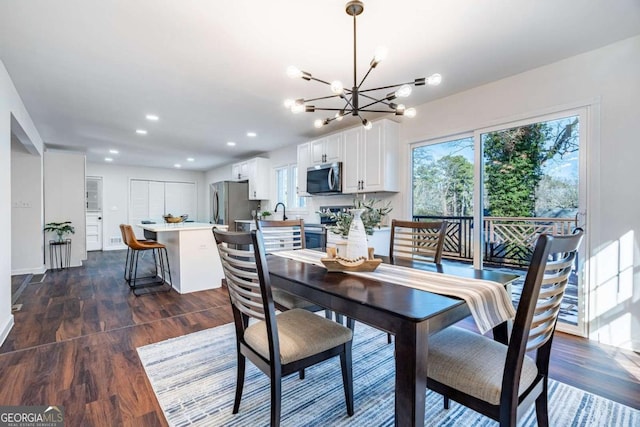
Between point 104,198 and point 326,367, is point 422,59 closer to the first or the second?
point 326,367

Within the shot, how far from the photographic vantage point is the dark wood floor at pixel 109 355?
5.41 feet

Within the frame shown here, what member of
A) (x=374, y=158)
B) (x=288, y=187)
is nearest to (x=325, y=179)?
(x=374, y=158)

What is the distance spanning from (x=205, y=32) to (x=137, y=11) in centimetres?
42

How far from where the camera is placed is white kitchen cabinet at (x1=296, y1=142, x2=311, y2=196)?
4.81 m

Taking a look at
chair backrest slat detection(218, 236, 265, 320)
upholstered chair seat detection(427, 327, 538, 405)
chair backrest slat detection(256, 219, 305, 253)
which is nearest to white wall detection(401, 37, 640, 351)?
upholstered chair seat detection(427, 327, 538, 405)

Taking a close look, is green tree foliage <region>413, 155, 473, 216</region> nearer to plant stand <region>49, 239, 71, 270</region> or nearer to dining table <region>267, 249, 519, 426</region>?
dining table <region>267, 249, 519, 426</region>

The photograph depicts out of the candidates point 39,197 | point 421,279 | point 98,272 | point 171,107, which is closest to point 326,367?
point 421,279

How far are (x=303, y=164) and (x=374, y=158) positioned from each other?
4.91 feet

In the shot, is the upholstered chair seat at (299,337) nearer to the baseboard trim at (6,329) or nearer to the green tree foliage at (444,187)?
the baseboard trim at (6,329)

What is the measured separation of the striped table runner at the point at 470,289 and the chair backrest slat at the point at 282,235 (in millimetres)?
1117

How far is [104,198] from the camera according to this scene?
7.81 m

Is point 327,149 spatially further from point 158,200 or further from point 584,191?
point 158,200

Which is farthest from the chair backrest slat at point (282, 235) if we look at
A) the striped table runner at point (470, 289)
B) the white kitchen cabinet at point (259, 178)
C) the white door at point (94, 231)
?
the white door at point (94, 231)

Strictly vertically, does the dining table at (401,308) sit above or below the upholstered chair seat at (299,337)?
above
